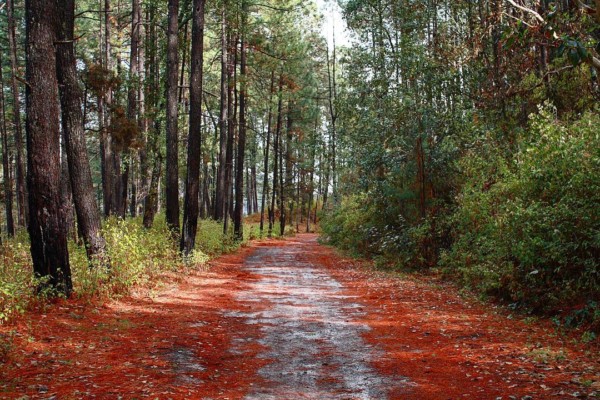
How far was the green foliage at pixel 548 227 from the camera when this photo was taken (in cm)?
816

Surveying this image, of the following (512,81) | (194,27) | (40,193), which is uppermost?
(194,27)

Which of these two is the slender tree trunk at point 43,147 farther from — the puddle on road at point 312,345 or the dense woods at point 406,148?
the puddle on road at point 312,345

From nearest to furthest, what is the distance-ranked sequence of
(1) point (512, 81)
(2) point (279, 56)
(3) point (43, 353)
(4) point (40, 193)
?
(3) point (43, 353) < (4) point (40, 193) < (1) point (512, 81) < (2) point (279, 56)

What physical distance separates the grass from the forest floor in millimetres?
283

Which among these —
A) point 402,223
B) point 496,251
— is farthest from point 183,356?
point 402,223

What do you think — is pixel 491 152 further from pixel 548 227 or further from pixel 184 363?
pixel 184 363

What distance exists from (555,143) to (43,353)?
29.8ft

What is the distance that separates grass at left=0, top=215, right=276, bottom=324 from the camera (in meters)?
7.58

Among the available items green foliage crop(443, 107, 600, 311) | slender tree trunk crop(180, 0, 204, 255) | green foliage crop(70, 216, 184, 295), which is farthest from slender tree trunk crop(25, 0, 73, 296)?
green foliage crop(443, 107, 600, 311)

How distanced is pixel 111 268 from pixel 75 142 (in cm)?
263

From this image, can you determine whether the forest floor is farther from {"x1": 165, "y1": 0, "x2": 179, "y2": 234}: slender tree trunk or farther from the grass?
{"x1": 165, "y1": 0, "x2": 179, "y2": 234}: slender tree trunk

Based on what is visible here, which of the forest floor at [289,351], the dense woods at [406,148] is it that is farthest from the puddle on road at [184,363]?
the dense woods at [406,148]

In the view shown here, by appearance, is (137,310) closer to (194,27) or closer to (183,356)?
(183,356)

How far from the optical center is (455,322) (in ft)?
27.9
